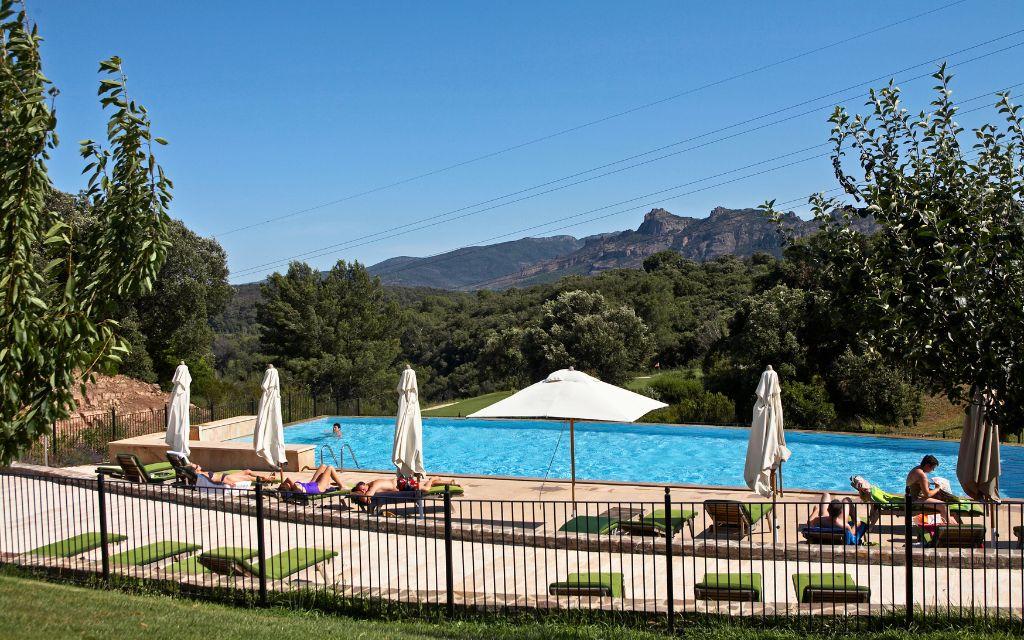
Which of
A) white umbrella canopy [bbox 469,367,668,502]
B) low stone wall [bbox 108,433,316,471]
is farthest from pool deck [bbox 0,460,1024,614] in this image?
low stone wall [bbox 108,433,316,471]

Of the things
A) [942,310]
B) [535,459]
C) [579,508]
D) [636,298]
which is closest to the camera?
[942,310]

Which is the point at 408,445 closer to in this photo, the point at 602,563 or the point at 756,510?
the point at 602,563

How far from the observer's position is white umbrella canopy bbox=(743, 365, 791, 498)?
41.0 feet

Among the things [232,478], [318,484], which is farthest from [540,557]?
[232,478]

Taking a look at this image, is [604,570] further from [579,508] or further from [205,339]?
[205,339]

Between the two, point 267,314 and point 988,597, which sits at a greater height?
point 267,314

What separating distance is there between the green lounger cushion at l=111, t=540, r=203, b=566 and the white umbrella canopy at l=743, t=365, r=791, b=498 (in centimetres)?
748

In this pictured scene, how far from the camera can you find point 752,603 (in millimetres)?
8508

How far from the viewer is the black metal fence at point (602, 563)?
856 cm

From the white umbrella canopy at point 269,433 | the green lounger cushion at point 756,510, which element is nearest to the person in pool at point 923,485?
the green lounger cushion at point 756,510

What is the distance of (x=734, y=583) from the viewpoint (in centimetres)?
872

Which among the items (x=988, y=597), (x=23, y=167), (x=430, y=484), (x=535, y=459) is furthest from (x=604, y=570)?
(x=535, y=459)

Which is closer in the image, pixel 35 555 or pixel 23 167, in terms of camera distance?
pixel 23 167

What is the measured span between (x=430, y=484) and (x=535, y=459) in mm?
9528
